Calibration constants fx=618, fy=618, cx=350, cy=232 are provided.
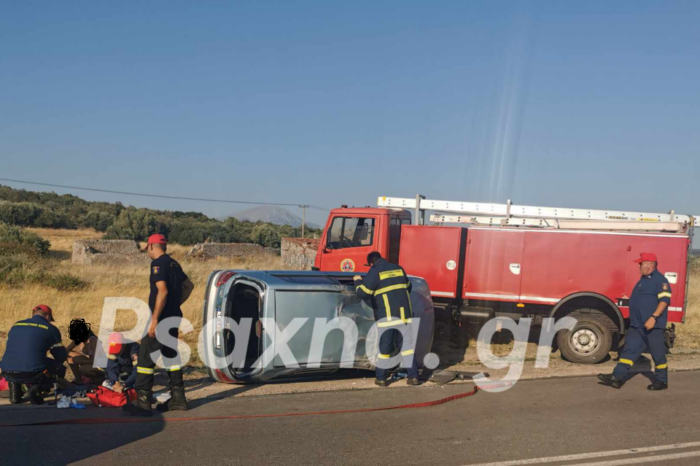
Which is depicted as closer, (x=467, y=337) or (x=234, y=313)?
(x=234, y=313)

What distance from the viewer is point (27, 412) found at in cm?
605

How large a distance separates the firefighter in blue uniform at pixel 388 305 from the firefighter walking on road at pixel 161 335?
2240 mm

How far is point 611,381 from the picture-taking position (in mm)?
7953

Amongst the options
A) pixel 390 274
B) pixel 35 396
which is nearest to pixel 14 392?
pixel 35 396

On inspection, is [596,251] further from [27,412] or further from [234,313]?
[27,412]

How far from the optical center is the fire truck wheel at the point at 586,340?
9.91m

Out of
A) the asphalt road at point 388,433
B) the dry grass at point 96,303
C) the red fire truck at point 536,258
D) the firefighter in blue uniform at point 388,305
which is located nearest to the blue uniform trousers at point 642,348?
the asphalt road at point 388,433

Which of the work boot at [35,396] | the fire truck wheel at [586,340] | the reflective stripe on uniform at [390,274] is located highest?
the reflective stripe on uniform at [390,274]

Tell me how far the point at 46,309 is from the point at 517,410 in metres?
5.26

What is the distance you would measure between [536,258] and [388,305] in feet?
12.2

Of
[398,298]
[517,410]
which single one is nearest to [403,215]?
[398,298]

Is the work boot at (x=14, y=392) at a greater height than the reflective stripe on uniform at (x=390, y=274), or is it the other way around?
the reflective stripe on uniform at (x=390, y=274)

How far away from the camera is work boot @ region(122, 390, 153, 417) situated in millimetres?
6023

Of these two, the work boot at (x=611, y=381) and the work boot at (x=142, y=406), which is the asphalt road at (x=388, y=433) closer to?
the work boot at (x=142, y=406)
